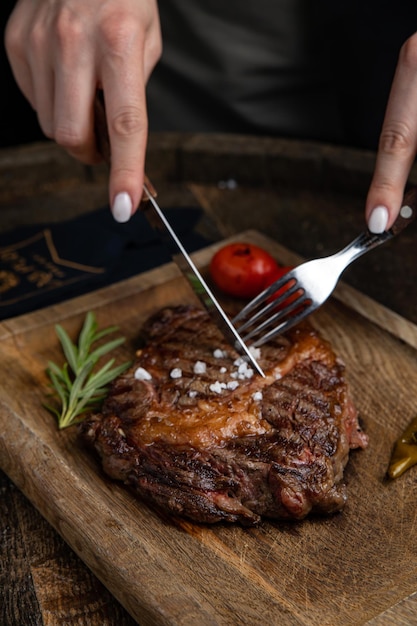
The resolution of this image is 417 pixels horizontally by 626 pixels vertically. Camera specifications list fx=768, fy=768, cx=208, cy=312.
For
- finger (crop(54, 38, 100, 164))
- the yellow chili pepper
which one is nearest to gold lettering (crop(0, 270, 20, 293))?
finger (crop(54, 38, 100, 164))

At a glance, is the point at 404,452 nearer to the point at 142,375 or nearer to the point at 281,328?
the point at 281,328

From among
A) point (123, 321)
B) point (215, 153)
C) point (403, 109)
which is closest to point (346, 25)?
point (215, 153)

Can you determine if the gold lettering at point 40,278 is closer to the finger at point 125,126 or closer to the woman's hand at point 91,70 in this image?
the woman's hand at point 91,70

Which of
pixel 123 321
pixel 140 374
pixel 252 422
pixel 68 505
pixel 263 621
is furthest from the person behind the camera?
pixel 123 321

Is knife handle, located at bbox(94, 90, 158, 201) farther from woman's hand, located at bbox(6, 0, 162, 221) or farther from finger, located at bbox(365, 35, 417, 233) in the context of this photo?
finger, located at bbox(365, 35, 417, 233)

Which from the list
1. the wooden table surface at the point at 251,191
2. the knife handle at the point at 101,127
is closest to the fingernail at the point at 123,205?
the knife handle at the point at 101,127

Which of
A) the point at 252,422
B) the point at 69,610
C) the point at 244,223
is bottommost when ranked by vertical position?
the point at 244,223

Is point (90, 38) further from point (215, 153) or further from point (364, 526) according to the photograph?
point (364, 526)
